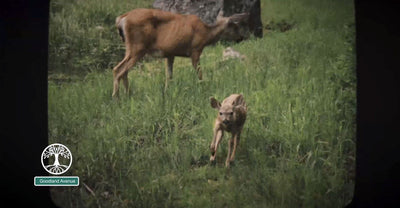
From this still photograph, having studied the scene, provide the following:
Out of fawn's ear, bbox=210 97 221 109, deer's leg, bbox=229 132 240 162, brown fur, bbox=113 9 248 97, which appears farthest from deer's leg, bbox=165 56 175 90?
deer's leg, bbox=229 132 240 162

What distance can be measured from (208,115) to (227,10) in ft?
1.68

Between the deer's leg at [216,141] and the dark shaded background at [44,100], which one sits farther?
the dark shaded background at [44,100]

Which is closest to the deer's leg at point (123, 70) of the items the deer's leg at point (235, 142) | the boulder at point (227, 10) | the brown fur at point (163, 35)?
the brown fur at point (163, 35)

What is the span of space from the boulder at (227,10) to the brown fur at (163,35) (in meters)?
0.02

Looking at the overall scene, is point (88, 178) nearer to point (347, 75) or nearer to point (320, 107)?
point (320, 107)

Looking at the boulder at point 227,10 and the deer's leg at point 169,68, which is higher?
the boulder at point 227,10

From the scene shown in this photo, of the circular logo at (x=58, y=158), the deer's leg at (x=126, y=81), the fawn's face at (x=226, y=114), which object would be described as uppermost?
the deer's leg at (x=126, y=81)

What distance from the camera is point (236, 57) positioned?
8.30ft

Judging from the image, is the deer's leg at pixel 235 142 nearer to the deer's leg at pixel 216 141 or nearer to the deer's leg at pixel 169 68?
the deer's leg at pixel 216 141

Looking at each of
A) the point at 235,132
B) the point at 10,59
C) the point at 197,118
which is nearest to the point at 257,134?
the point at 235,132

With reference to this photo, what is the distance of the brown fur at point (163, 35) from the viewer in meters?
2.49

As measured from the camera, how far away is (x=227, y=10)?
254 cm

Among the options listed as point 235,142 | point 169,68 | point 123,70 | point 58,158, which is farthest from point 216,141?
point 58,158

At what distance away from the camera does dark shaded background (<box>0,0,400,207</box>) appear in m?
2.54
